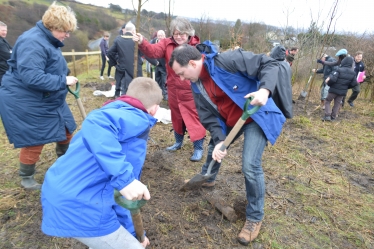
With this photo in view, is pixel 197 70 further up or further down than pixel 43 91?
further up

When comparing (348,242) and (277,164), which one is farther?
(277,164)

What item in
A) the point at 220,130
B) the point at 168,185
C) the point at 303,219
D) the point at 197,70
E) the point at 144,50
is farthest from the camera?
the point at 144,50

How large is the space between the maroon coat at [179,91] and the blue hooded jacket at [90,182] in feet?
7.67

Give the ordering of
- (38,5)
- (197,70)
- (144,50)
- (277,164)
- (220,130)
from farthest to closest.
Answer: (38,5)
(277,164)
(144,50)
(220,130)
(197,70)

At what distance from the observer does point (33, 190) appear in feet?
9.59

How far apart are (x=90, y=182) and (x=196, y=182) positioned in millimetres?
1681

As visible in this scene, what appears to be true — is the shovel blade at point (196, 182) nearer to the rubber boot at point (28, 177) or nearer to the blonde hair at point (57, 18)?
the rubber boot at point (28, 177)

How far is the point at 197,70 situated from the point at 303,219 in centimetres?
197

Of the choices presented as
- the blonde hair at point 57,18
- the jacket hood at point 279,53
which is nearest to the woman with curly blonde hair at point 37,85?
the blonde hair at point 57,18

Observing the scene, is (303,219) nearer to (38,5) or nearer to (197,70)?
(197,70)

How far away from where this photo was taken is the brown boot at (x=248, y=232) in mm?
2344

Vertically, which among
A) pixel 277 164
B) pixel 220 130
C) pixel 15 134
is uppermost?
pixel 220 130

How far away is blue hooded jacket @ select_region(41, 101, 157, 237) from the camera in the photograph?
128cm

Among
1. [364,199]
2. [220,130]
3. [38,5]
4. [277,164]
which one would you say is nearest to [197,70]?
[220,130]
